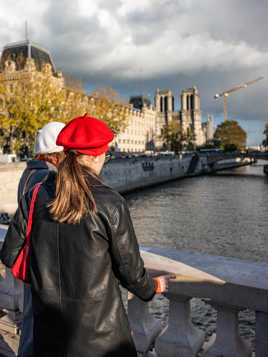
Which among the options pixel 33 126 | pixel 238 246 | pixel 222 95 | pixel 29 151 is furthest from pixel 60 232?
pixel 222 95

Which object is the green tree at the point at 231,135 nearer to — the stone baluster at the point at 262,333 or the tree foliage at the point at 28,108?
the tree foliage at the point at 28,108

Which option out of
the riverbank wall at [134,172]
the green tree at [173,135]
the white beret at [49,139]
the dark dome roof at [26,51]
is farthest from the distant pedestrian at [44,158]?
the green tree at [173,135]

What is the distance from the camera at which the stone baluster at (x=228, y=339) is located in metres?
2.24

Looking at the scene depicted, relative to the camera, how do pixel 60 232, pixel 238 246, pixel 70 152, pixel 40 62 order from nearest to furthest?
pixel 60 232 → pixel 70 152 → pixel 238 246 → pixel 40 62

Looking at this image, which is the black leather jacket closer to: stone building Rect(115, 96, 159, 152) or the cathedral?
the cathedral

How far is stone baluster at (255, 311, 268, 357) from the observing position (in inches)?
79.0

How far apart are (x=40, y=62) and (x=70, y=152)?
53177mm

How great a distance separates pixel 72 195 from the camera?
5.36 feet

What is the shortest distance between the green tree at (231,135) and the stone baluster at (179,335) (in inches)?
3686

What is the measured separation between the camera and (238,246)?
50.5 feet

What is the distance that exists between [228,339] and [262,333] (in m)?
0.31

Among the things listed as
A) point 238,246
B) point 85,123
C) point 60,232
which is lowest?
point 238,246

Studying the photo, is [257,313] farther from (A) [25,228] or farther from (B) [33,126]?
(B) [33,126]

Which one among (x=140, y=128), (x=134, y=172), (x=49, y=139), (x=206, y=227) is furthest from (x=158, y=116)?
(x=49, y=139)
